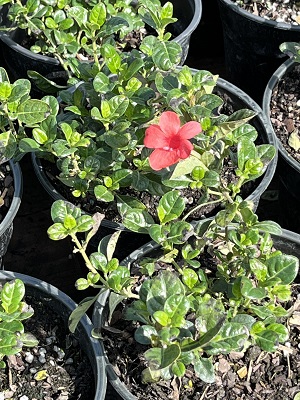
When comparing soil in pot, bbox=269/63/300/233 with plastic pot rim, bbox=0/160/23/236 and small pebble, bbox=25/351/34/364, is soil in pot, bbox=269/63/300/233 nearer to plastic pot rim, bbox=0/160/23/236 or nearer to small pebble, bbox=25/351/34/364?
plastic pot rim, bbox=0/160/23/236

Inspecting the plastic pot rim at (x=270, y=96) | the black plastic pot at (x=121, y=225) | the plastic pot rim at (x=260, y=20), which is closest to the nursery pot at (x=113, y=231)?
the black plastic pot at (x=121, y=225)

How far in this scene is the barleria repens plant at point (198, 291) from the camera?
1.22 metres

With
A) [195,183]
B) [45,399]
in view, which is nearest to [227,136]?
[195,183]

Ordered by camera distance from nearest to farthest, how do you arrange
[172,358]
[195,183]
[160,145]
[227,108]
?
[172,358] < [160,145] < [195,183] < [227,108]

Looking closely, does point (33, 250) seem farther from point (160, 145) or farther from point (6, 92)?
point (160, 145)

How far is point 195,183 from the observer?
1.40 meters

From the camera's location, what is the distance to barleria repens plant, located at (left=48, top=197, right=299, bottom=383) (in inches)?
48.2

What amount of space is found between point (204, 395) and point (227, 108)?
34.2 inches

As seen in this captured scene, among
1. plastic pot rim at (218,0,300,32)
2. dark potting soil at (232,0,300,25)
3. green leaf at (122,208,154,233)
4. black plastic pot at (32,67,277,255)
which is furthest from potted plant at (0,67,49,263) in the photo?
dark potting soil at (232,0,300,25)

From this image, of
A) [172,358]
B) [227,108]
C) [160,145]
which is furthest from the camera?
[227,108]

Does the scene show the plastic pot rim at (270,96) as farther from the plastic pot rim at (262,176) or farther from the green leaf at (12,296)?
the green leaf at (12,296)

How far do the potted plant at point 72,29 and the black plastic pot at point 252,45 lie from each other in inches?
5.5

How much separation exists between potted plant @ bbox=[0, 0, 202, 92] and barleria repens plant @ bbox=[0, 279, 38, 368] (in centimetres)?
69

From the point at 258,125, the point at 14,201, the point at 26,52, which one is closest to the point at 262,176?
the point at 258,125
